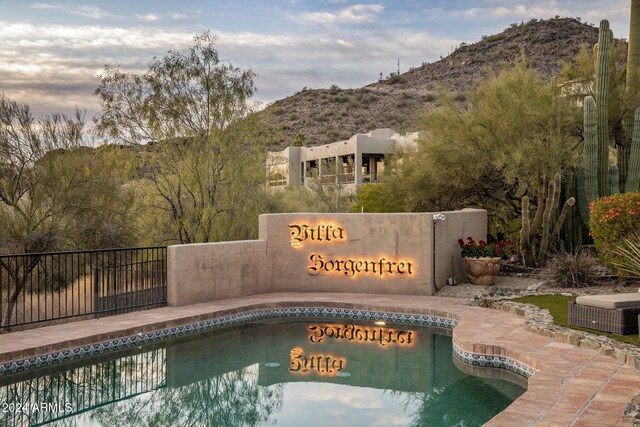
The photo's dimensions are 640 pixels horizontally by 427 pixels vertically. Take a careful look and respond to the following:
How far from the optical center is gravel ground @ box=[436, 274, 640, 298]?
1240 cm

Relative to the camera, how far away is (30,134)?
13742mm

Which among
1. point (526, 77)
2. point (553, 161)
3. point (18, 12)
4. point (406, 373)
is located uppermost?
point (18, 12)

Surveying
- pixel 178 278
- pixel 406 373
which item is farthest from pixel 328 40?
pixel 406 373

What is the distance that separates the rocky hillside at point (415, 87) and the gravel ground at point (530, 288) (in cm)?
4361

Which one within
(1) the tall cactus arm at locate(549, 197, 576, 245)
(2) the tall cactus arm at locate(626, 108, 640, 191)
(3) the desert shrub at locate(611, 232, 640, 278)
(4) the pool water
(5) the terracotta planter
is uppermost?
(2) the tall cactus arm at locate(626, 108, 640, 191)

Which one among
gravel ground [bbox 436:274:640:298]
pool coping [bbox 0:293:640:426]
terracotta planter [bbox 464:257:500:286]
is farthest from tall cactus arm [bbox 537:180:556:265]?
pool coping [bbox 0:293:640:426]

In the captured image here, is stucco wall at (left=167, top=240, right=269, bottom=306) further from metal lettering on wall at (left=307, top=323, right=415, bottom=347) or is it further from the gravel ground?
the gravel ground

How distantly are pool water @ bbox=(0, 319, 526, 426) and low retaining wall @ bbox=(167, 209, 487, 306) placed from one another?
8.33 ft

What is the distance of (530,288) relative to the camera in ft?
43.5

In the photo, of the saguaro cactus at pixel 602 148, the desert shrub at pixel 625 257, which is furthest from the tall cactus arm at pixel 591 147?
the desert shrub at pixel 625 257

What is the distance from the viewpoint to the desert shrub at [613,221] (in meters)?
12.2

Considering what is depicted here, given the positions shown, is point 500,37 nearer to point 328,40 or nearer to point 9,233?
point 328,40

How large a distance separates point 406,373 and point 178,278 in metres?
5.26

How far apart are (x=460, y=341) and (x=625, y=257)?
16.8ft
